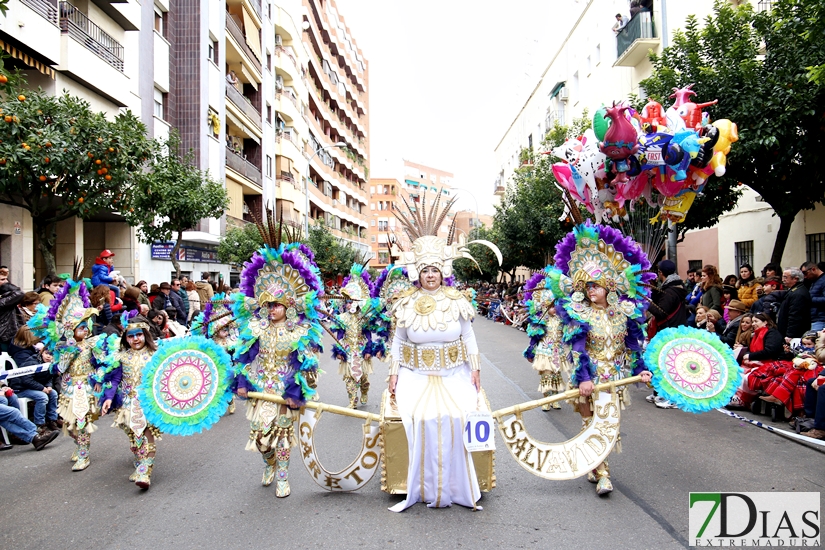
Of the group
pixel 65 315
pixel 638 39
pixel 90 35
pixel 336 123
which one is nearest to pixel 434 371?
pixel 65 315

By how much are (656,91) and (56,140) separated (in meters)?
11.7

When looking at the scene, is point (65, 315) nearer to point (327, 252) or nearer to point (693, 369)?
point (693, 369)

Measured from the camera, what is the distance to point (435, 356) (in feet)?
17.7

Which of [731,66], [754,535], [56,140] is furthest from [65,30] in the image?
[754,535]

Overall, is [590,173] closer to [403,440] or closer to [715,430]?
[715,430]

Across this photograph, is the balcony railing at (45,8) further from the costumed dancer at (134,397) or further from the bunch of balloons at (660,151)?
the bunch of balloons at (660,151)

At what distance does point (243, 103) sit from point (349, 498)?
2959 cm

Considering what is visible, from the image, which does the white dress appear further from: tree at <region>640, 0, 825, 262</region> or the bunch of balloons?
tree at <region>640, 0, 825, 262</region>

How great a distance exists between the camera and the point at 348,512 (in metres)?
5.16

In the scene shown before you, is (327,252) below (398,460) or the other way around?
the other way around

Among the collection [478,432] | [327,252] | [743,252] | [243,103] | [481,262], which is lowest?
[478,432]

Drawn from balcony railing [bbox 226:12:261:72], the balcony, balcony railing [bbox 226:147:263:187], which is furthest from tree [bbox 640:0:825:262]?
balcony railing [bbox 226:12:261:72]

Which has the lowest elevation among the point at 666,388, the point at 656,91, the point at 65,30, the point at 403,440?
the point at 403,440

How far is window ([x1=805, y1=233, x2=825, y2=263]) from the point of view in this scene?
14344 mm
